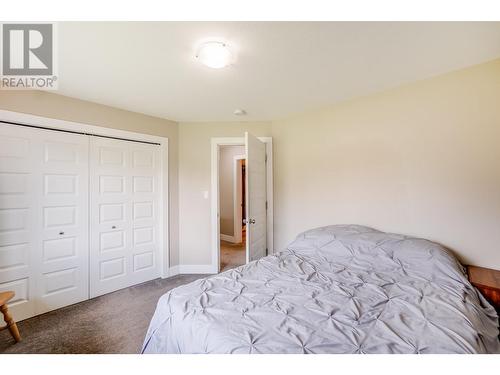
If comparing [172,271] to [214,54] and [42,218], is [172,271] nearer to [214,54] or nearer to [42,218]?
[42,218]

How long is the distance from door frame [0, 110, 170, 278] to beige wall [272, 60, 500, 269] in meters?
1.81

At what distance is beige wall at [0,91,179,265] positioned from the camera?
7.27 feet

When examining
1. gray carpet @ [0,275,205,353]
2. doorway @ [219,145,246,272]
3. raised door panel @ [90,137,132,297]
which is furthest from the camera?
doorway @ [219,145,246,272]

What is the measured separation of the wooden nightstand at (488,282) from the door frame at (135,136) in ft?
10.7

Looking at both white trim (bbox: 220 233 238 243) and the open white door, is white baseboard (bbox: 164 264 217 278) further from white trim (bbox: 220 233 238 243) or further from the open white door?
white trim (bbox: 220 233 238 243)

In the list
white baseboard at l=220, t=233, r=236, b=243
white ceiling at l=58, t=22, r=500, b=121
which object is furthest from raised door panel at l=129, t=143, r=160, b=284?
white baseboard at l=220, t=233, r=236, b=243

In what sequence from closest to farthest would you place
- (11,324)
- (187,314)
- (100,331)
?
(187,314) → (11,324) → (100,331)

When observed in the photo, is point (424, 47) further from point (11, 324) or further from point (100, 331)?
point (11, 324)

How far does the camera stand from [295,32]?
1479 millimetres

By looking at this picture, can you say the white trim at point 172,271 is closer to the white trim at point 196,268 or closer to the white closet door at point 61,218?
the white trim at point 196,268

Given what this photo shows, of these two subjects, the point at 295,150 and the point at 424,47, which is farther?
the point at 295,150
